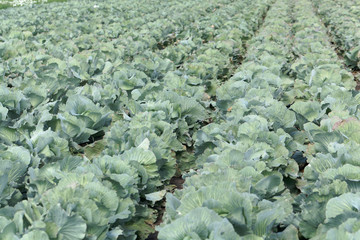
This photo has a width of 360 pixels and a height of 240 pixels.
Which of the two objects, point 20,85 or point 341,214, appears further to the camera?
point 20,85

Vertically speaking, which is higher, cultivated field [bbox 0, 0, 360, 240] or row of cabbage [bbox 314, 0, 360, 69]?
cultivated field [bbox 0, 0, 360, 240]

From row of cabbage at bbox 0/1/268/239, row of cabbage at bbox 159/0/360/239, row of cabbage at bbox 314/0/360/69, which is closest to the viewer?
row of cabbage at bbox 159/0/360/239

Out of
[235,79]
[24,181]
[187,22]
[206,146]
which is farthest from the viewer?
[187,22]

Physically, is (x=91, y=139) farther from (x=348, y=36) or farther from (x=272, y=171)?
(x=348, y=36)

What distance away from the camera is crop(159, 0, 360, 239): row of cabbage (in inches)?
80.7

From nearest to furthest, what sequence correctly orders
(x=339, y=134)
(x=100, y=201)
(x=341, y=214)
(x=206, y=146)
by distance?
(x=341, y=214)
(x=100, y=201)
(x=339, y=134)
(x=206, y=146)

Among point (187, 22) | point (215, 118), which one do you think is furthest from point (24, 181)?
point (187, 22)

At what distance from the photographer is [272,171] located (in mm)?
2941

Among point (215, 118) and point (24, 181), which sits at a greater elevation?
point (24, 181)

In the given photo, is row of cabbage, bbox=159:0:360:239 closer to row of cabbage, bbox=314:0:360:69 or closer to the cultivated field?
the cultivated field

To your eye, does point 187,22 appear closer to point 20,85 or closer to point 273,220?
point 20,85

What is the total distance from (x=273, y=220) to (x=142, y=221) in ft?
3.96

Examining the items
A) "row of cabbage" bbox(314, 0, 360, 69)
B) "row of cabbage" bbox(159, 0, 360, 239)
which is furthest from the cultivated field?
"row of cabbage" bbox(314, 0, 360, 69)

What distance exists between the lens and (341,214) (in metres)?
2.03
